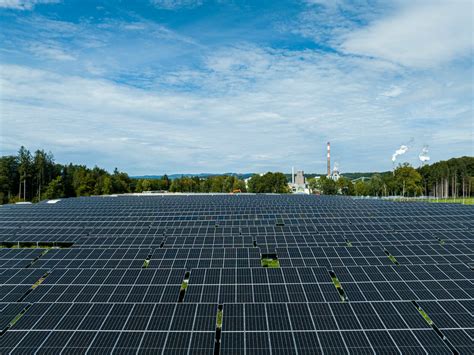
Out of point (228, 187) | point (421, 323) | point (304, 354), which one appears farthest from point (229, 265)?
point (228, 187)

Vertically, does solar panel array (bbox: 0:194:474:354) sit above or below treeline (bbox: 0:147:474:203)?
below

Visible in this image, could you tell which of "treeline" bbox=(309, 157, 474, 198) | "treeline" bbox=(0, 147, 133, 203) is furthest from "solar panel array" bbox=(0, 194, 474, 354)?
"treeline" bbox=(309, 157, 474, 198)

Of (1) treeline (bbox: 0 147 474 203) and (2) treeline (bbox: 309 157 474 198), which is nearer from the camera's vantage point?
(1) treeline (bbox: 0 147 474 203)

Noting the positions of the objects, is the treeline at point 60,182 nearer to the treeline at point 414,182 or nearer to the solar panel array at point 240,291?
the treeline at point 414,182

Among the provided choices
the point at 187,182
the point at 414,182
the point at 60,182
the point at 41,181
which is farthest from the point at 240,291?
the point at 187,182

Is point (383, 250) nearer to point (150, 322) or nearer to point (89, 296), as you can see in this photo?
point (150, 322)

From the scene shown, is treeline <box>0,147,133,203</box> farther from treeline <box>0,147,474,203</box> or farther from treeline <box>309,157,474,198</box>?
treeline <box>309,157,474,198</box>

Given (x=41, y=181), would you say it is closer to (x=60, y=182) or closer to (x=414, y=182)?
(x=60, y=182)
